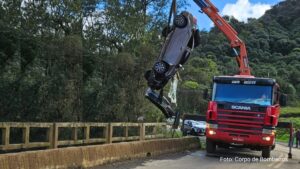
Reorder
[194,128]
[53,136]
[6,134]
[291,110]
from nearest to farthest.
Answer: [6,134], [53,136], [194,128], [291,110]

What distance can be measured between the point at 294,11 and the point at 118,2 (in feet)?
276

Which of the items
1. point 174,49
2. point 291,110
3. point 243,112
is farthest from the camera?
point 291,110

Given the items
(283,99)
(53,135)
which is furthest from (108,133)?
(283,99)

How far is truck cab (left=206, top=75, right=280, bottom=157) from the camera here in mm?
17688

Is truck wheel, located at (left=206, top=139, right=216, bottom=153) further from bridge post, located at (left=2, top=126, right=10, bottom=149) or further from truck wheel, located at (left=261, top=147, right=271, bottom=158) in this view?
bridge post, located at (left=2, top=126, right=10, bottom=149)

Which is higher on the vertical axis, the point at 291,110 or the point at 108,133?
the point at 291,110

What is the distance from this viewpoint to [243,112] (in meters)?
17.8

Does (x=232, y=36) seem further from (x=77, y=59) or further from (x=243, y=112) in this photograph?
(x=77, y=59)

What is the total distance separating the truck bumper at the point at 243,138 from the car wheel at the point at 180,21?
429 cm

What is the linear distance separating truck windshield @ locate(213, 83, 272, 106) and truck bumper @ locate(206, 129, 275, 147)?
4.00 feet

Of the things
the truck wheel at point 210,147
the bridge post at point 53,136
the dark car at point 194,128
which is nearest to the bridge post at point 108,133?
the bridge post at point 53,136

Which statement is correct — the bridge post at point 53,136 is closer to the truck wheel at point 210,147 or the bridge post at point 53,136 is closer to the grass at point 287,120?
the truck wheel at point 210,147

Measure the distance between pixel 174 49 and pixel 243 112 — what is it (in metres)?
3.67

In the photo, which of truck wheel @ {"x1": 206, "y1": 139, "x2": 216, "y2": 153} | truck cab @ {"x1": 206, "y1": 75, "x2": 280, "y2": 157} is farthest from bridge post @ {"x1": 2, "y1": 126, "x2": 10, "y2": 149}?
truck wheel @ {"x1": 206, "y1": 139, "x2": 216, "y2": 153}
